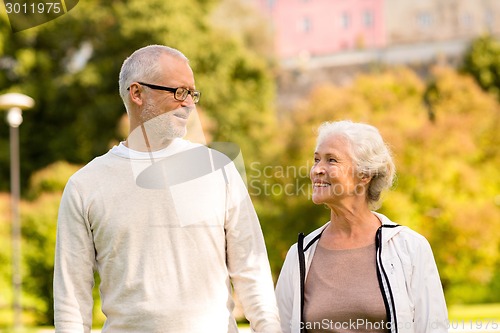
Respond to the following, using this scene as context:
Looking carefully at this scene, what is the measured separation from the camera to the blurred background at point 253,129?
19.1 meters

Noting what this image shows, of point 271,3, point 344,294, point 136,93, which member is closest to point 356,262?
point 344,294

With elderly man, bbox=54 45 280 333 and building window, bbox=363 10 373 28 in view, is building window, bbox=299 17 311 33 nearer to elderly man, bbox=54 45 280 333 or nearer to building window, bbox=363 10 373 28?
building window, bbox=363 10 373 28

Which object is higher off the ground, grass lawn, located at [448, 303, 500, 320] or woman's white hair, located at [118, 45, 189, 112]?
woman's white hair, located at [118, 45, 189, 112]

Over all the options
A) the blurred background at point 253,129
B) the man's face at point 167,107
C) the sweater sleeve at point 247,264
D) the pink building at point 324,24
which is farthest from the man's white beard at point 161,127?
the pink building at point 324,24

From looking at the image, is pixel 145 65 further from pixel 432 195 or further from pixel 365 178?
pixel 432 195

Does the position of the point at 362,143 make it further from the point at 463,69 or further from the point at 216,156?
the point at 463,69

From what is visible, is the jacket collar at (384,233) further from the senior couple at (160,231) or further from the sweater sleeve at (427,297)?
the senior couple at (160,231)

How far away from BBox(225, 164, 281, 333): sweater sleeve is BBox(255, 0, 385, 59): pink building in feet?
148

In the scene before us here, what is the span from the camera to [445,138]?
2052cm

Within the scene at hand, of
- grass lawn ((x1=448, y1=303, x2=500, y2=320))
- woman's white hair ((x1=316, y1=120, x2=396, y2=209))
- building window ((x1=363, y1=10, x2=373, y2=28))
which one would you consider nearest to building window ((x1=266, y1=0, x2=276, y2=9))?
building window ((x1=363, y1=10, x2=373, y2=28))

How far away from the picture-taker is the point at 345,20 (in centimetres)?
4916

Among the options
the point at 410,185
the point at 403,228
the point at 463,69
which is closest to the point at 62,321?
the point at 403,228

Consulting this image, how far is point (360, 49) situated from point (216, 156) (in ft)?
135

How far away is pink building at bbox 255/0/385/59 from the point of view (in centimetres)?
4788
